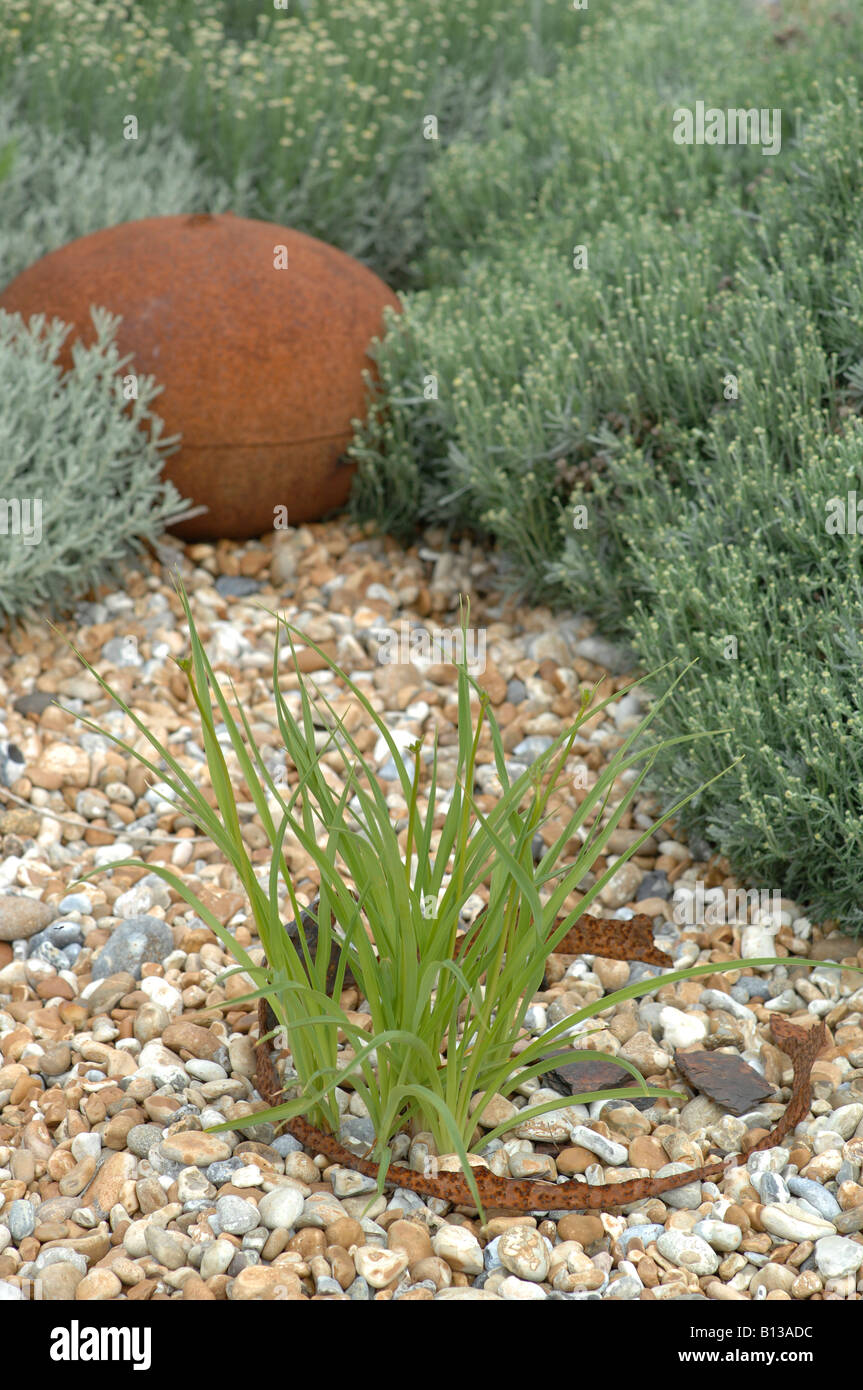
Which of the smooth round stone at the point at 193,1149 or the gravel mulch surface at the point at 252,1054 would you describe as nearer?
the gravel mulch surface at the point at 252,1054

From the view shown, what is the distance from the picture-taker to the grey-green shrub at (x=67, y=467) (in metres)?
3.73

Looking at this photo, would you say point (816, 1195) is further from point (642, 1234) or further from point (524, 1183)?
point (524, 1183)

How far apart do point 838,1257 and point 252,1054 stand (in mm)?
1114

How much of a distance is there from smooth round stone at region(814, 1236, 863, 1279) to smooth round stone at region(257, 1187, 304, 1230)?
85cm

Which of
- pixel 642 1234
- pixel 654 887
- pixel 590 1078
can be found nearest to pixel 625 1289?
pixel 642 1234

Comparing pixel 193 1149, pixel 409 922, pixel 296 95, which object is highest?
pixel 296 95

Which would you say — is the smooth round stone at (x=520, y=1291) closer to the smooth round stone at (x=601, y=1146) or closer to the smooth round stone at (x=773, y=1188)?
the smooth round stone at (x=601, y=1146)

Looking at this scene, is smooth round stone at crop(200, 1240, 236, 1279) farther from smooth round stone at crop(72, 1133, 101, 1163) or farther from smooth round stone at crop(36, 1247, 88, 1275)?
smooth round stone at crop(72, 1133, 101, 1163)

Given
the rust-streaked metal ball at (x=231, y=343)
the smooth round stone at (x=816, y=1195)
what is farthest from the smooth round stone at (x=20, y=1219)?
the rust-streaked metal ball at (x=231, y=343)

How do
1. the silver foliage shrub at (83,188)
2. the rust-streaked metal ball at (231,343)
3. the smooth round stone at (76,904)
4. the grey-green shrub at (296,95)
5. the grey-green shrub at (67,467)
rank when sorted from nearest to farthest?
1. the smooth round stone at (76,904)
2. the grey-green shrub at (67,467)
3. the rust-streaked metal ball at (231,343)
4. the silver foliage shrub at (83,188)
5. the grey-green shrub at (296,95)

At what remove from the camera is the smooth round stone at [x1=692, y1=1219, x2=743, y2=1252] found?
2061 mm

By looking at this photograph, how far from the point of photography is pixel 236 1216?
6.74 feet

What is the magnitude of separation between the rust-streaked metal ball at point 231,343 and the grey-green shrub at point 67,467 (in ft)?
0.39

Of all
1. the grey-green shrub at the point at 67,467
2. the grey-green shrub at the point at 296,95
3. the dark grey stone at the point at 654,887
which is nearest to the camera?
the dark grey stone at the point at 654,887
